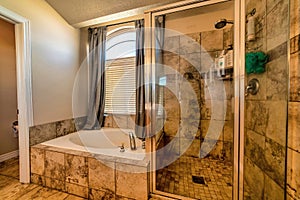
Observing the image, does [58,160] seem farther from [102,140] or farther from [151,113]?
[151,113]

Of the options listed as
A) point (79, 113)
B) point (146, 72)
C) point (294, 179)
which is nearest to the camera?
point (294, 179)

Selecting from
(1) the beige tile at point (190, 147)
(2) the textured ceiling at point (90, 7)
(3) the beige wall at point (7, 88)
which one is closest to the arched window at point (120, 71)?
(2) the textured ceiling at point (90, 7)

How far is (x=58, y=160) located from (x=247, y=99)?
78.7 inches

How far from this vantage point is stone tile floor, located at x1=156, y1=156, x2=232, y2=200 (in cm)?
155

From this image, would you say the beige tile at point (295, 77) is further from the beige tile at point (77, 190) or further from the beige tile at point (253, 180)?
the beige tile at point (77, 190)

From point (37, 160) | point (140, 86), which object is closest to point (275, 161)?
point (140, 86)

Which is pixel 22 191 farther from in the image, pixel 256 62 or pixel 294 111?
pixel 256 62

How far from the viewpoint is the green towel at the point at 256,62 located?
1.14m

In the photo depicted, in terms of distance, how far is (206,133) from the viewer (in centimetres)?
230

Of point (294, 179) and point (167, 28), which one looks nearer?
point (294, 179)

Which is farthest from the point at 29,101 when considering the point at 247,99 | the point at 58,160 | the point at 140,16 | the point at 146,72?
the point at 247,99

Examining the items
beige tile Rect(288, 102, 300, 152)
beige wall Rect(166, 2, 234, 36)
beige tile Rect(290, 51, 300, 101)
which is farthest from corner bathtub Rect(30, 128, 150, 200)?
beige wall Rect(166, 2, 234, 36)

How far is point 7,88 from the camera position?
246 centimetres

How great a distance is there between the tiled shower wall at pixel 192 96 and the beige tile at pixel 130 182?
0.83 m
